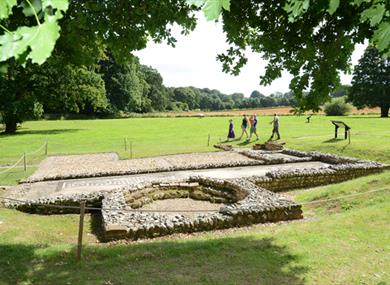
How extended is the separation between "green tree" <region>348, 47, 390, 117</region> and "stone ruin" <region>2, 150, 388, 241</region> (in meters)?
43.9

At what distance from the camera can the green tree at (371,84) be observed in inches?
2254

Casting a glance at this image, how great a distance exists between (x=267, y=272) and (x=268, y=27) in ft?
17.0

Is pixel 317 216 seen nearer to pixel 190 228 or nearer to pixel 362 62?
pixel 190 228

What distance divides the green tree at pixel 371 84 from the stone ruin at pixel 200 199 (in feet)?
144

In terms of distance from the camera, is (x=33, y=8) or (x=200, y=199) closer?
(x=33, y=8)

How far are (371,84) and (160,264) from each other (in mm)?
60832

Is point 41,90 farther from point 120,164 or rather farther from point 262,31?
point 262,31

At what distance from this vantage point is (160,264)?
23.7 ft

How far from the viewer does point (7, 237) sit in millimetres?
9320

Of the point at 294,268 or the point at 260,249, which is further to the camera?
the point at 260,249

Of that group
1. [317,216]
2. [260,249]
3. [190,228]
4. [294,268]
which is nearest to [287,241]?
[260,249]

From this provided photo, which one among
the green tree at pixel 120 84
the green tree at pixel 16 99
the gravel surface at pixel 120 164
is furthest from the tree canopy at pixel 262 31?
the green tree at pixel 120 84

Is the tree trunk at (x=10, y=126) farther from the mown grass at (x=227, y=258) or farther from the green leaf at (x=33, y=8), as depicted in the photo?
the green leaf at (x=33, y=8)

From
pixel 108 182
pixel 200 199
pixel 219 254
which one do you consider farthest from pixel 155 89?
pixel 219 254
